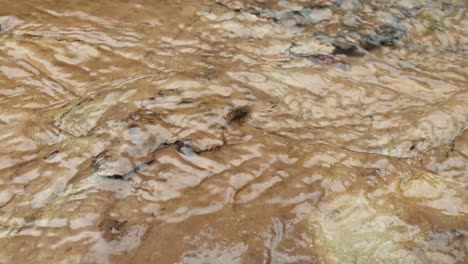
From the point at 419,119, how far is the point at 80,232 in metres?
2.51

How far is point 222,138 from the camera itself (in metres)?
2.99

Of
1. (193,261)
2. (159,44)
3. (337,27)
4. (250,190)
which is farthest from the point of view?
(337,27)

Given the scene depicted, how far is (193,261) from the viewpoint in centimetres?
229

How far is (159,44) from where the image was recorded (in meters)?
3.93

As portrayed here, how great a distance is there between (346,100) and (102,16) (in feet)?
7.68

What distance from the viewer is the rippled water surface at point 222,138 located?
7.96 feet

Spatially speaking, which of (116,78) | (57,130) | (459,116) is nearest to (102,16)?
(116,78)

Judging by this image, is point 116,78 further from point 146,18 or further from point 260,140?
point 260,140

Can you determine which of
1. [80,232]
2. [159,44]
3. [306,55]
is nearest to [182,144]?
[80,232]

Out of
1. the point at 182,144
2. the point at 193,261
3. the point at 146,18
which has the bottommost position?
the point at 193,261

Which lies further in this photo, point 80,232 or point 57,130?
point 57,130

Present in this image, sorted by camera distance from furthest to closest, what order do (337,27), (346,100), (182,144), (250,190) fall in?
1. (337,27)
2. (346,100)
3. (182,144)
4. (250,190)

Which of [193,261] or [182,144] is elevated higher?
[182,144]

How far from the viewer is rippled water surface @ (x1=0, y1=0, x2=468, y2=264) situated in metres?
2.43
